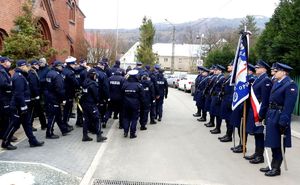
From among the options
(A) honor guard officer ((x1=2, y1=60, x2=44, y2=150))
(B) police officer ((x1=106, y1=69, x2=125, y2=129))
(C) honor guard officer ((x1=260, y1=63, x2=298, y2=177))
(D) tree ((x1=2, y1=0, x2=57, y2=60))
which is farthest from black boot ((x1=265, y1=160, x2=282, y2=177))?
(D) tree ((x1=2, y1=0, x2=57, y2=60))

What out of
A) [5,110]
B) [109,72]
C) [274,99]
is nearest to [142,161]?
[274,99]

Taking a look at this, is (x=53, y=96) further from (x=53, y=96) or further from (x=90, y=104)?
(x=90, y=104)

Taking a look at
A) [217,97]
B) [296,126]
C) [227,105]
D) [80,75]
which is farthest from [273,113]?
[296,126]

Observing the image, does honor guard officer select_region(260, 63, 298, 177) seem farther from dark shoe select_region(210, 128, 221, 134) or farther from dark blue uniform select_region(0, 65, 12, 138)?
dark blue uniform select_region(0, 65, 12, 138)

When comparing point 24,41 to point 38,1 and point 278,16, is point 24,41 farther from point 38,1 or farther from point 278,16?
point 278,16

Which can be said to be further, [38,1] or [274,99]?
[38,1]

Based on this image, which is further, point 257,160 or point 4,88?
point 4,88

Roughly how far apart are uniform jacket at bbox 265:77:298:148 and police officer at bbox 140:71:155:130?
15.5 feet

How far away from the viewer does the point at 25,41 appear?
13.1 meters

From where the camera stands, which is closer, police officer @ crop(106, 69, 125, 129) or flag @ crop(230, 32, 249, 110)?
flag @ crop(230, 32, 249, 110)

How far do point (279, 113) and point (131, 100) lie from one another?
4.60 metres

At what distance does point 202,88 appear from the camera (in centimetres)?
1482

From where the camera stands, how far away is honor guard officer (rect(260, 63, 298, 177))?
25.3 ft

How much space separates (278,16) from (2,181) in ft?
54.3
